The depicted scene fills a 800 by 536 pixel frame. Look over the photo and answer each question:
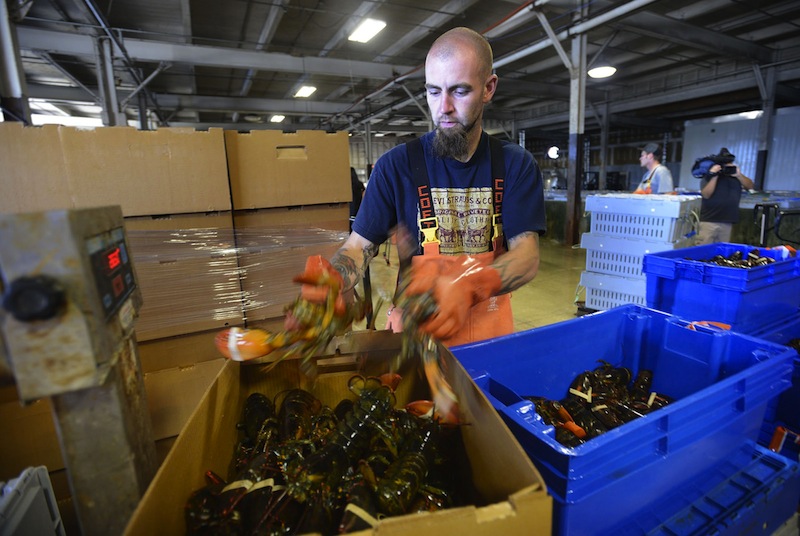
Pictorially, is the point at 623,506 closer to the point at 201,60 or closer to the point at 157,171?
the point at 157,171

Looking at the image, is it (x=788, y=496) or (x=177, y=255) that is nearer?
(x=788, y=496)

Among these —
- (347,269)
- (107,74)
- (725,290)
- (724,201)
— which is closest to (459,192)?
(347,269)

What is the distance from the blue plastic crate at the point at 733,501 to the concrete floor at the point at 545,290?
2.41 m

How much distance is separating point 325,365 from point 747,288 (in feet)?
6.70

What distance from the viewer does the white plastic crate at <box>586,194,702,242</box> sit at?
11.1 ft

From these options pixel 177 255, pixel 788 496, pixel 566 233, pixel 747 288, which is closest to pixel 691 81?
pixel 566 233

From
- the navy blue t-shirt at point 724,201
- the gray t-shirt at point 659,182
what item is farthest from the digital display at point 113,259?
the navy blue t-shirt at point 724,201

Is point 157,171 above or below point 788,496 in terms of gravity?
above

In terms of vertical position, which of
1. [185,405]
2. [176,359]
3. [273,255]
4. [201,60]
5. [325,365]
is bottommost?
[185,405]

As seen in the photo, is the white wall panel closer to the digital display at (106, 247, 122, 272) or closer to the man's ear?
the man's ear

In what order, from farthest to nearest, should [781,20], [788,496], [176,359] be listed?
[781,20]
[176,359]
[788,496]

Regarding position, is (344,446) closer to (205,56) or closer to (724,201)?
(724,201)

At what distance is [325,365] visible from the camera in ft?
5.04

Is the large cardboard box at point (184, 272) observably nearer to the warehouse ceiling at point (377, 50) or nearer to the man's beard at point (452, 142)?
the man's beard at point (452, 142)
